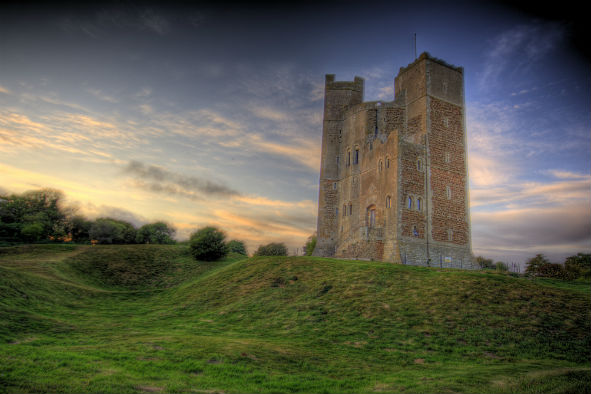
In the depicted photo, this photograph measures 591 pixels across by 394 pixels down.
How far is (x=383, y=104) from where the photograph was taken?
134 ft

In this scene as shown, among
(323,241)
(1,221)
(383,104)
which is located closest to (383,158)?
(383,104)

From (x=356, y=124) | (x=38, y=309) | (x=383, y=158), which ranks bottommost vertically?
(x=38, y=309)

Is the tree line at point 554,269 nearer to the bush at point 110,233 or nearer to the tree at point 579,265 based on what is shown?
the tree at point 579,265

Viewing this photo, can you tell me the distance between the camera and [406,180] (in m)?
33.5

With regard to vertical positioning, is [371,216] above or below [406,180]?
below

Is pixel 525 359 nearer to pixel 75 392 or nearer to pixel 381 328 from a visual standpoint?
pixel 381 328

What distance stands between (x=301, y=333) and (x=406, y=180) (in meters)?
20.7

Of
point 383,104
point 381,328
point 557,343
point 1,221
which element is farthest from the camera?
point 1,221

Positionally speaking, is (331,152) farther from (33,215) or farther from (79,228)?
(33,215)

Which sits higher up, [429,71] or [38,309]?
[429,71]

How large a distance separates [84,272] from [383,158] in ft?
104

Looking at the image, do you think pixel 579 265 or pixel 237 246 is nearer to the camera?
pixel 579 265

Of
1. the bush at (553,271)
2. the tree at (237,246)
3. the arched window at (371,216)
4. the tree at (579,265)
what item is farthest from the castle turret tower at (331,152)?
the tree at (237,246)

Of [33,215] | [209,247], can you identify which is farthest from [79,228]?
[209,247]
